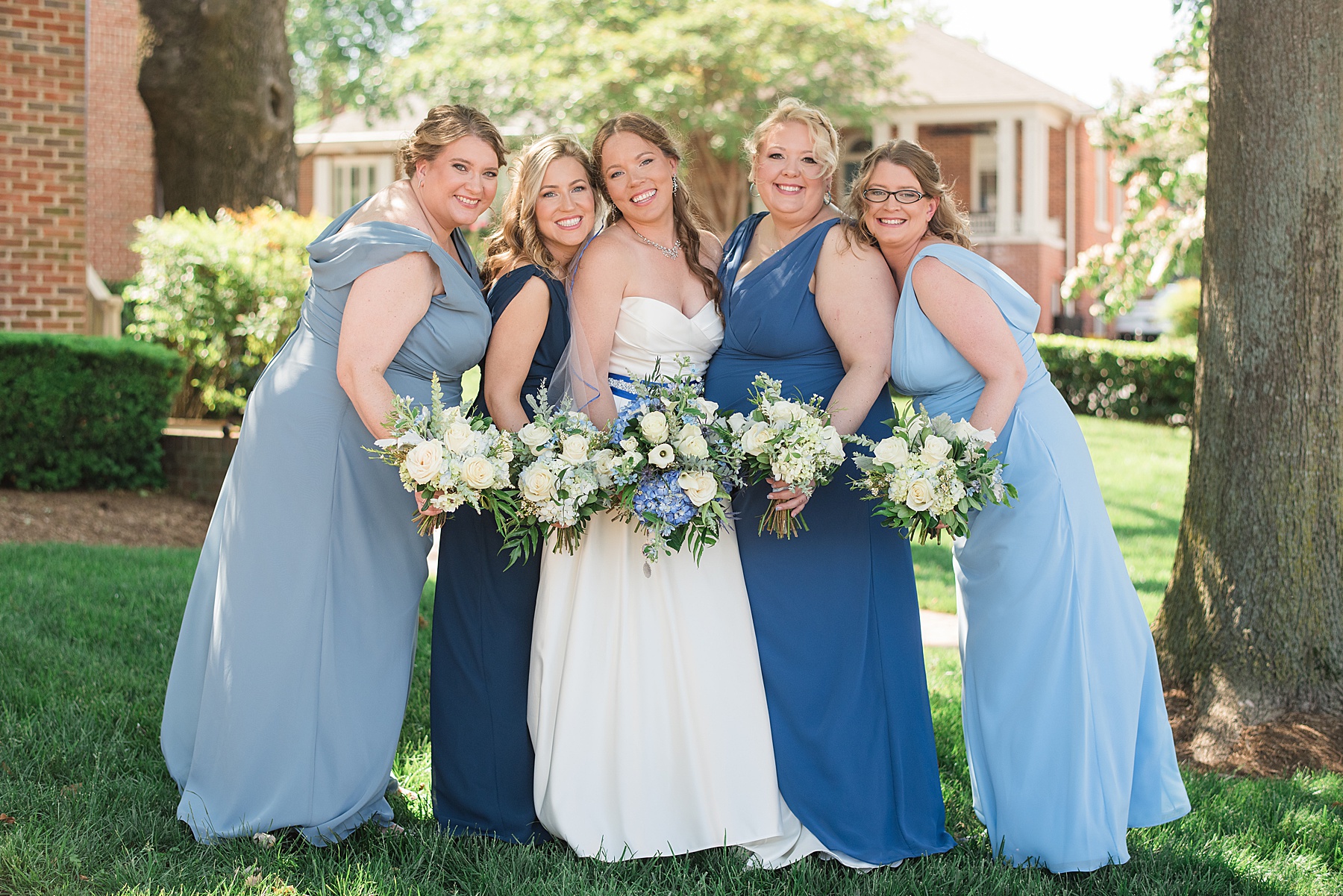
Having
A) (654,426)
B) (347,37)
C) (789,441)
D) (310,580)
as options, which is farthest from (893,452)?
(347,37)

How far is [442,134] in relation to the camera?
12.5 ft

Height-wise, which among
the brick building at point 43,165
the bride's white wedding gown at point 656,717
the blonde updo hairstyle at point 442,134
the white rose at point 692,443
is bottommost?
the bride's white wedding gown at point 656,717

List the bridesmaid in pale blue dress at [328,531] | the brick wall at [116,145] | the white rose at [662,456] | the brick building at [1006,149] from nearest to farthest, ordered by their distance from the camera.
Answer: the white rose at [662,456]
the bridesmaid in pale blue dress at [328,531]
the brick wall at [116,145]
the brick building at [1006,149]

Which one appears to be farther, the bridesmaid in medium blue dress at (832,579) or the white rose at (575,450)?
the bridesmaid in medium blue dress at (832,579)

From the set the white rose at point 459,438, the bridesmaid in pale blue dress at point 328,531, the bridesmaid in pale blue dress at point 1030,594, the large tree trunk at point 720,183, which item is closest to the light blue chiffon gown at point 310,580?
the bridesmaid in pale blue dress at point 328,531

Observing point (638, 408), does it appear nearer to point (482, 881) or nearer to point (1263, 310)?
point (482, 881)

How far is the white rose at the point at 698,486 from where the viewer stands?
3402 mm

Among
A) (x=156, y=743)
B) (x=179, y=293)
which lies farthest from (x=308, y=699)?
(x=179, y=293)

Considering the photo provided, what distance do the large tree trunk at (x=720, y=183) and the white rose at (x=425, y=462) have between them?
21.9 meters

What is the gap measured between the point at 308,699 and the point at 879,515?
1962 mm

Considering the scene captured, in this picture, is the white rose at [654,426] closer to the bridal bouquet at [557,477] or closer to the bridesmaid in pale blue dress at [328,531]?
the bridal bouquet at [557,477]

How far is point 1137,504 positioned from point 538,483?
8.71 m

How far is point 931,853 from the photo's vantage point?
12.4 feet

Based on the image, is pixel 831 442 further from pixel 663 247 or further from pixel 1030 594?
pixel 663 247
